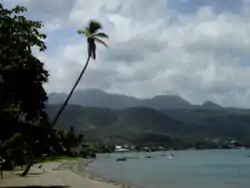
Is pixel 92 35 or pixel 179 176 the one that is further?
pixel 179 176

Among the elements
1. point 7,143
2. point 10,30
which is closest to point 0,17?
point 10,30

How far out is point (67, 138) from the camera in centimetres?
5331

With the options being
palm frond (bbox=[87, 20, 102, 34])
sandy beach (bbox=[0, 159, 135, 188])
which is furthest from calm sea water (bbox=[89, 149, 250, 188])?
palm frond (bbox=[87, 20, 102, 34])

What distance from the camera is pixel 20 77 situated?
32.3 metres

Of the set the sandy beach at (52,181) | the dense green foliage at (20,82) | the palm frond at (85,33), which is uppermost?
the palm frond at (85,33)

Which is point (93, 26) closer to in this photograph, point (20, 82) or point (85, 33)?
point (85, 33)

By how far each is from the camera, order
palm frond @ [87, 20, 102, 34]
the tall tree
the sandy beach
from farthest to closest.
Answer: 1. palm frond @ [87, 20, 102, 34]
2. the sandy beach
3. the tall tree

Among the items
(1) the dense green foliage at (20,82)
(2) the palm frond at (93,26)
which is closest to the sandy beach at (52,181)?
(1) the dense green foliage at (20,82)

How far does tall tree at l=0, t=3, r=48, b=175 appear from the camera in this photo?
28328mm

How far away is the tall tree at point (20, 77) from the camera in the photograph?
28.3 meters

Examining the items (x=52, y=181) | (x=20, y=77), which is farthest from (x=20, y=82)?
(x=52, y=181)

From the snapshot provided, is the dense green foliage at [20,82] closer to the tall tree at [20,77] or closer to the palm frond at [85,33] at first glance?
the tall tree at [20,77]

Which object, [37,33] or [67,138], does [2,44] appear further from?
[67,138]

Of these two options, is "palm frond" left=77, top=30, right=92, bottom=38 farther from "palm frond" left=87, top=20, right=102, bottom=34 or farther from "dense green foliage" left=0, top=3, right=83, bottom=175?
"dense green foliage" left=0, top=3, right=83, bottom=175
